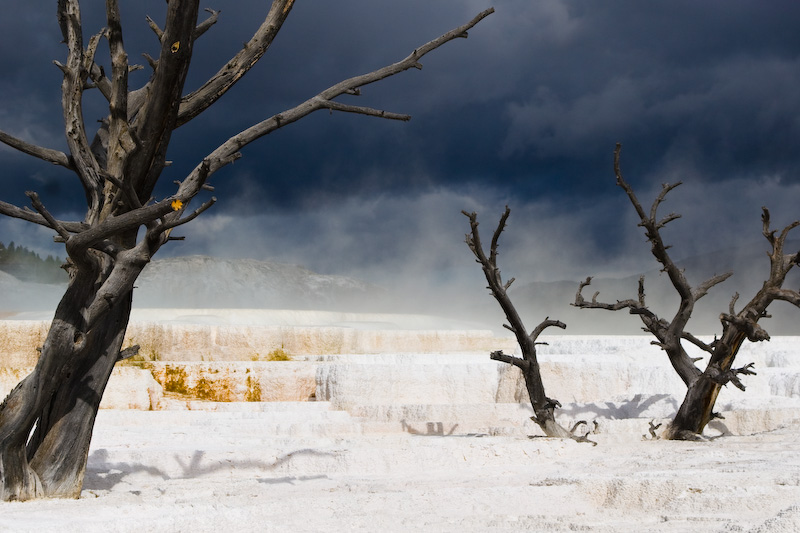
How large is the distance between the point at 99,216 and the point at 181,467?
2.70 meters

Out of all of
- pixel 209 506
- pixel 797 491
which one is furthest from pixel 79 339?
pixel 797 491

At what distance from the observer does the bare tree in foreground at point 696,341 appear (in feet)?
29.1

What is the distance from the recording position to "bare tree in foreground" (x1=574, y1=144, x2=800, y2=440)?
29.1ft

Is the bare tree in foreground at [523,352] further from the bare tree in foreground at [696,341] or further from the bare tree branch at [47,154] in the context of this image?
the bare tree branch at [47,154]

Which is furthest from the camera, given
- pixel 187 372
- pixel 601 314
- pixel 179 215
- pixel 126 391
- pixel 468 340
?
pixel 601 314

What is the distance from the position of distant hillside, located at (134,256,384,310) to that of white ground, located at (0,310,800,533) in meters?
52.1

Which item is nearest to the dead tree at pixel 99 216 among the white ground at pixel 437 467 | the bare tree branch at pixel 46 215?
the bare tree branch at pixel 46 215

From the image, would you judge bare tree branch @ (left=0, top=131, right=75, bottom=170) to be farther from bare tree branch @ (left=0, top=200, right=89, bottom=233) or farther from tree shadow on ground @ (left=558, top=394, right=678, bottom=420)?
tree shadow on ground @ (left=558, top=394, right=678, bottom=420)

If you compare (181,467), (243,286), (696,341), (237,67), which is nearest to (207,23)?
(237,67)

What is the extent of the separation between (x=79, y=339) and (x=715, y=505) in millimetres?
3751

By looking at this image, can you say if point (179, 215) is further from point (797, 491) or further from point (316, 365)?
point (316, 365)

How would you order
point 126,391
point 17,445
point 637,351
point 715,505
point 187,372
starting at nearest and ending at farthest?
1. point 715,505
2. point 17,445
3. point 126,391
4. point 187,372
5. point 637,351

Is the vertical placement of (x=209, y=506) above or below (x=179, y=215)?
below

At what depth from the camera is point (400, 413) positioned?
1164 centimetres
